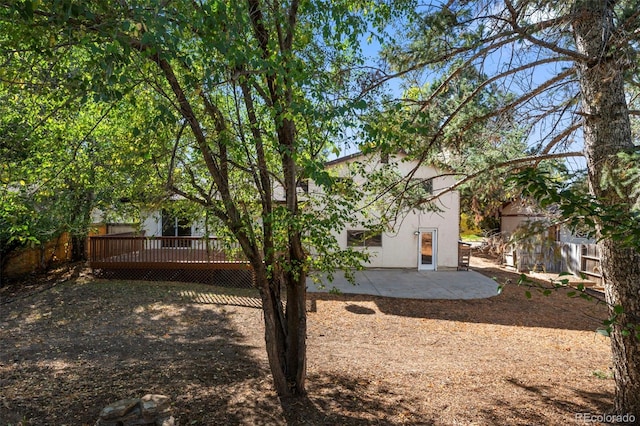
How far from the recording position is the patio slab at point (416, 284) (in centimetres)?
1190

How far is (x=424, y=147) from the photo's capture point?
5.61 meters

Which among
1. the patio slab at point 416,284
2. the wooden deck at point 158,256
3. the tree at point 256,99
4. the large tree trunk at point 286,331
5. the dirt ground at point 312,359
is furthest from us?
the wooden deck at point 158,256

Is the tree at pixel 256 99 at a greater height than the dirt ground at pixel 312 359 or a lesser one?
greater

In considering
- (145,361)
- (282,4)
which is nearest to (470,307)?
(145,361)

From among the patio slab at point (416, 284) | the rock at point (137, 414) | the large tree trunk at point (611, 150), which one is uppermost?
the large tree trunk at point (611, 150)

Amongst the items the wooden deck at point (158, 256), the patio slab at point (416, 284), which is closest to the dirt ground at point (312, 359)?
the patio slab at point (416, 284)

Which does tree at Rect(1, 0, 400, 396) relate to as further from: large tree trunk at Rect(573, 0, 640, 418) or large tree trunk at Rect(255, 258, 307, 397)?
large tree trunk at Rect(573, 0, 640, 418)

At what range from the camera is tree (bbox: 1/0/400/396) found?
123 inches

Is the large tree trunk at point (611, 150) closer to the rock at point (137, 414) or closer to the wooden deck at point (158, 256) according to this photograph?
the rock at point (137, 414)

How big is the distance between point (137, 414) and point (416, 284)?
10907mm

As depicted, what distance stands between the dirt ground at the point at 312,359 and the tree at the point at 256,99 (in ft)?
3.01

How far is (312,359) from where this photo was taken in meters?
6.48

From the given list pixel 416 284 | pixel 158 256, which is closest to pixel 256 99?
pixel 158 256

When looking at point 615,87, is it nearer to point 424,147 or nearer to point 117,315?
point 424,147
